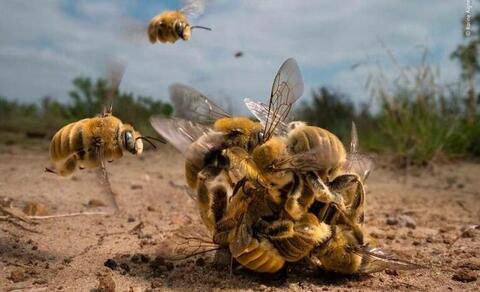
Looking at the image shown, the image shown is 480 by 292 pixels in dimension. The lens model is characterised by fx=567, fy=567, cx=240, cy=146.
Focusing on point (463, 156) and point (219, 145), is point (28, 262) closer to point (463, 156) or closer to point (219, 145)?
point (219, 145)

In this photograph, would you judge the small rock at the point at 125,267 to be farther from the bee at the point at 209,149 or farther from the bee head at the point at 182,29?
the bee head at the point at 182,29

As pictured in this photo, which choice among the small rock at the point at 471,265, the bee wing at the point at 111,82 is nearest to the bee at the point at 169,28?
the bee wing at the point at 111,82

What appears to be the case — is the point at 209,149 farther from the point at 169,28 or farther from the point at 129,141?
the point at 169,28

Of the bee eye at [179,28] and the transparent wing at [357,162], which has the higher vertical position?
the bee eye at [179,28]

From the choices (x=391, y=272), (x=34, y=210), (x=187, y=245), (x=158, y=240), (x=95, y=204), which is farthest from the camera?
(x=95, y=204)

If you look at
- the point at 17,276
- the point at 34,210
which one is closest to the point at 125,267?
the point at 17,276

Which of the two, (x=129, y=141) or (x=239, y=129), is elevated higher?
(x=239, y=129)

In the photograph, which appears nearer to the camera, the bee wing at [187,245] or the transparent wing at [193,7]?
the bee wing at [187,245]
